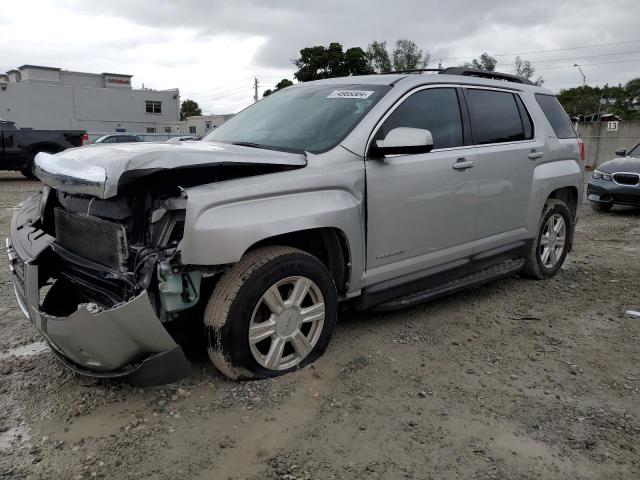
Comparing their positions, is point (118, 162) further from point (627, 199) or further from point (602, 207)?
point (602, 207)

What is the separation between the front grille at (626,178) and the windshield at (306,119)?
7.46 meters

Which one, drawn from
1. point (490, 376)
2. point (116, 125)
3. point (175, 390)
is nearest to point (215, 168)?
point (175, 390)

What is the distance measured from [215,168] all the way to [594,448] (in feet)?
7.41

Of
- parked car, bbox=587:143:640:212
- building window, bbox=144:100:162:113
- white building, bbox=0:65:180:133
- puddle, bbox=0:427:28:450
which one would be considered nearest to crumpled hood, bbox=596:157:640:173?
parked car, bbox=587:143:640:212

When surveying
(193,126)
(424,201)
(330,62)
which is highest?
(330,62)

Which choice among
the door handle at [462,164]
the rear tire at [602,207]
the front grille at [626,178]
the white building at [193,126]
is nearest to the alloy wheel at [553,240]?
the door handle at [462,164]

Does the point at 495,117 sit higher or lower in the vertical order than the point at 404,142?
higher

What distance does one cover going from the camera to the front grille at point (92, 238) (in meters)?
2.78

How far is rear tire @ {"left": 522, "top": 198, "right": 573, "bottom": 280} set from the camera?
16.5 ft

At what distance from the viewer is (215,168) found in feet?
9.30

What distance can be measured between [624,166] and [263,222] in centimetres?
892

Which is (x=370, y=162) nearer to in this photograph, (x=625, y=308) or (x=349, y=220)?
(x=349, y=220)

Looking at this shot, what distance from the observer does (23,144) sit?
1477cm

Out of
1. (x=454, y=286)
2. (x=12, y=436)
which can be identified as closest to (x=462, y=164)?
(x=454, y=286)
